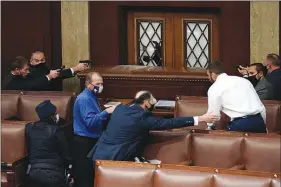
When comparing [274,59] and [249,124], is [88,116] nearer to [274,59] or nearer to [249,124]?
[249,124]

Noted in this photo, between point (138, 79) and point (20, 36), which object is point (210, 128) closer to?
point (138, 79)

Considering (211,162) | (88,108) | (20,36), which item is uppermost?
(20,36)

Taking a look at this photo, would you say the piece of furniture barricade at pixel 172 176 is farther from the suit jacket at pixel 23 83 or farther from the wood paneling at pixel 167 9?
the wood paneling at pixel 167 9

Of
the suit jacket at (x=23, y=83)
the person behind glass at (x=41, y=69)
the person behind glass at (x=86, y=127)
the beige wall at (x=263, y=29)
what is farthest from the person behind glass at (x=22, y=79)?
the beige wall at (x=263, y=29)

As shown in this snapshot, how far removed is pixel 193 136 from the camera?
5738 millimetres

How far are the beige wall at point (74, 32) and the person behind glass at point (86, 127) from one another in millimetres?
2593

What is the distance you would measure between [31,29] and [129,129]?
4.13 m

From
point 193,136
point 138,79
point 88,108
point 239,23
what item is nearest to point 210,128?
point 193,136

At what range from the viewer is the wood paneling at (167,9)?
891cm

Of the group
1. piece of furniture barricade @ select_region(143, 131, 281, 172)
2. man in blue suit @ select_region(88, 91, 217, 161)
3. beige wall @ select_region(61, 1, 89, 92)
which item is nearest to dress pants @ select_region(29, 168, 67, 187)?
man in blue suit @ select_region(88, 91, 217, 161)

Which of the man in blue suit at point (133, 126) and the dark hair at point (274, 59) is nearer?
the man in blue suit at point (133, 126)

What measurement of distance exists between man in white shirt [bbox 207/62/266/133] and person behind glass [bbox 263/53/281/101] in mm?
770

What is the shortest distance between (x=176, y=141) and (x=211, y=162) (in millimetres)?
328

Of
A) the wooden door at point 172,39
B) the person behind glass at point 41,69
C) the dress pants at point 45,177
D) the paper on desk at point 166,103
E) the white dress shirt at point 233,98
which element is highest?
the wooden door at point 172,39
